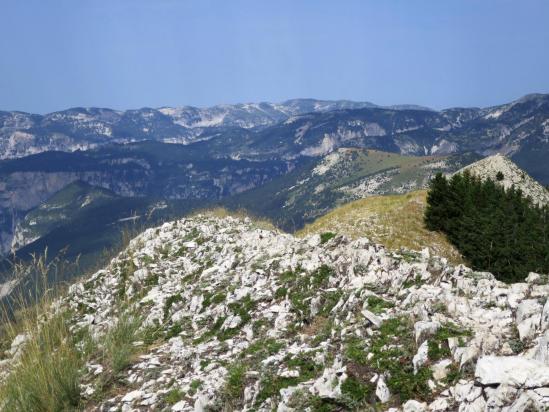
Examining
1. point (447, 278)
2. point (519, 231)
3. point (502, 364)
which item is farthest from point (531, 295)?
point (519, 231)

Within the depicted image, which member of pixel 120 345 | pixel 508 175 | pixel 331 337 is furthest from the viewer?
pixel 508 175

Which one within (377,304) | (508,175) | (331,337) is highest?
(377,304)

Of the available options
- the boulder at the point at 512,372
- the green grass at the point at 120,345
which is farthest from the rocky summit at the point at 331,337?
the green grass at the point at 120,345

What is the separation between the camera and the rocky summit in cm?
786

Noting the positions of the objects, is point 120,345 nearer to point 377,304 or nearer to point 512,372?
point 377,304

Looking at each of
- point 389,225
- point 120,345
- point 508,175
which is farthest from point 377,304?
point 508,175

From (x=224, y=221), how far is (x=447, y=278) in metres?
16.6

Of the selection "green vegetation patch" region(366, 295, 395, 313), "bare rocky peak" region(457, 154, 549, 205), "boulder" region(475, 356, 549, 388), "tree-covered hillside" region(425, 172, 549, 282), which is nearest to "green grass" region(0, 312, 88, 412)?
"green vegetation patch" region(366, 295, 395, 313)

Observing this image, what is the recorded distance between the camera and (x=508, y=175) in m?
65.6

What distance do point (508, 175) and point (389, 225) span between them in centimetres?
3539

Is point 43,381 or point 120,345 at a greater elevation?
point 43,381

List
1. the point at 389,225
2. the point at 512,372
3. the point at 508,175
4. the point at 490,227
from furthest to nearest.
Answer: the point at 508,175
the point at 389,225
the point at 490,227
the point at 512,372

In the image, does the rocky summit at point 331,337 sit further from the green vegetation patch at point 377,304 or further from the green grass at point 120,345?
the green grass at point 120,345

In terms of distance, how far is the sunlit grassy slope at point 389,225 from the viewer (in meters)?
37.3
